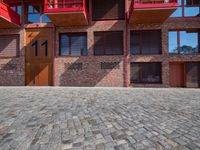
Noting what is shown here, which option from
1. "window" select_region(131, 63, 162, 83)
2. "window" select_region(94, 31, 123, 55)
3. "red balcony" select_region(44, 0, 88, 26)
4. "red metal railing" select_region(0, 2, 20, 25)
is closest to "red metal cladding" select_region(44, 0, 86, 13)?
"red balcony" select_region(44, 0, 88, 26)

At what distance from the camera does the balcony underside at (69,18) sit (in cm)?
1112

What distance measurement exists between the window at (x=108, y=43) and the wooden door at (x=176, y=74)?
16.9ft

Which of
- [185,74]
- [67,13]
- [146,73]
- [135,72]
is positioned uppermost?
[67,13]

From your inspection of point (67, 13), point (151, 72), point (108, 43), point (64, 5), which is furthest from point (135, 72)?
point (64, 5)

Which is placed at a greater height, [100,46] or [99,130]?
[100,46]

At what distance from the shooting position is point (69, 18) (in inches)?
465

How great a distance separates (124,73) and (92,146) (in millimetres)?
10494

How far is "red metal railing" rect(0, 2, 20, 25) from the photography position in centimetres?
1145

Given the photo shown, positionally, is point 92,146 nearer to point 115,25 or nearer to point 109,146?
point 109,146

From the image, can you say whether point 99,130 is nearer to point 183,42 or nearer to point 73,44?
point 73,44

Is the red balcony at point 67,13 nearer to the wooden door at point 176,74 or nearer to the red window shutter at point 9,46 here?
the red window shutter at point 9,46

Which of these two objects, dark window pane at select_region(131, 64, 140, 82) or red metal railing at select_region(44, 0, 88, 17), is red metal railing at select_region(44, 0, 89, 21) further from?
dark window pane at select_region(131, 64, 140, 82)

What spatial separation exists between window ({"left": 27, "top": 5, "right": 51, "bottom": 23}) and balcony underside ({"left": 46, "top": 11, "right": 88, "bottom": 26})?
2.33 meters

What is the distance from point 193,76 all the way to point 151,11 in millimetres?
7069
